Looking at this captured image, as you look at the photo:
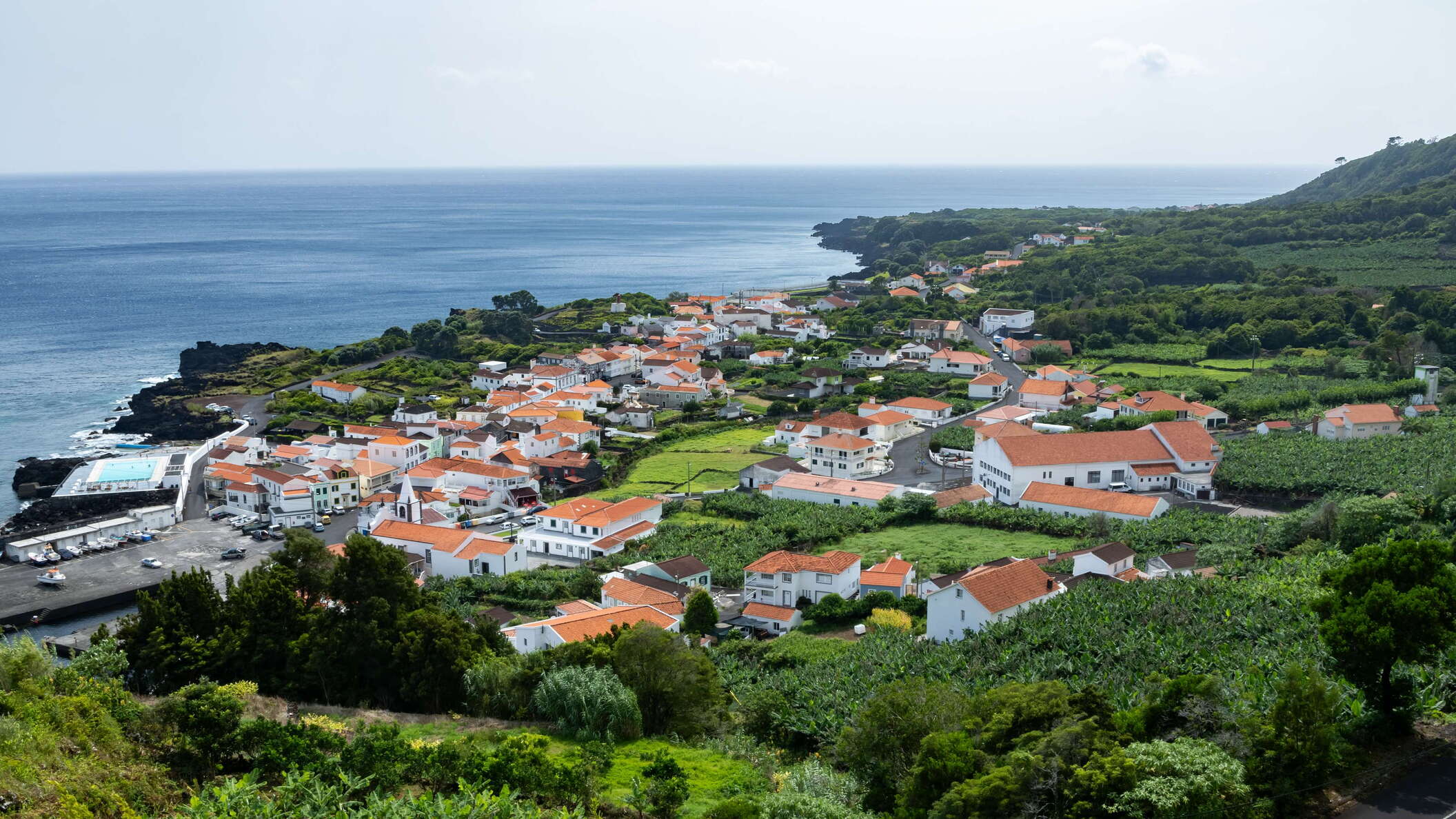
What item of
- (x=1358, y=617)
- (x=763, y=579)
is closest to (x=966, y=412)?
(x=763, y=579)

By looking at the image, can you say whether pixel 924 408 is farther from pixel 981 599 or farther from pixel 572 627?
pixel 572 627

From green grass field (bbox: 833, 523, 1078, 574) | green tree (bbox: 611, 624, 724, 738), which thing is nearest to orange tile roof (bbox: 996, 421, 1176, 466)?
green grass field (bbox: 833, 523, 1078, 574)

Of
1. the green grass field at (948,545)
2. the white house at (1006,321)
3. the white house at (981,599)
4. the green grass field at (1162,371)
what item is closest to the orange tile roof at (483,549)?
the green grass field at (948,545)

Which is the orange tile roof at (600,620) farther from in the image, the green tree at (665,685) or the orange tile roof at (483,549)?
the orange tile roof at (483,549)

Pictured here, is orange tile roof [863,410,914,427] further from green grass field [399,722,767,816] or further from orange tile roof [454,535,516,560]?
green grass field [399,722,767,816]

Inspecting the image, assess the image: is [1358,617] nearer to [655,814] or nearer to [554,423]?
[655,814]

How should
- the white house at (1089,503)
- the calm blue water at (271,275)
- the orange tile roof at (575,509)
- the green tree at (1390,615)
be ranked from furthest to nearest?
the calm blue water at (271,275) < the orange tile roof at (575,509) < the white house at (1089,503) < the green tree at (1390,615)
